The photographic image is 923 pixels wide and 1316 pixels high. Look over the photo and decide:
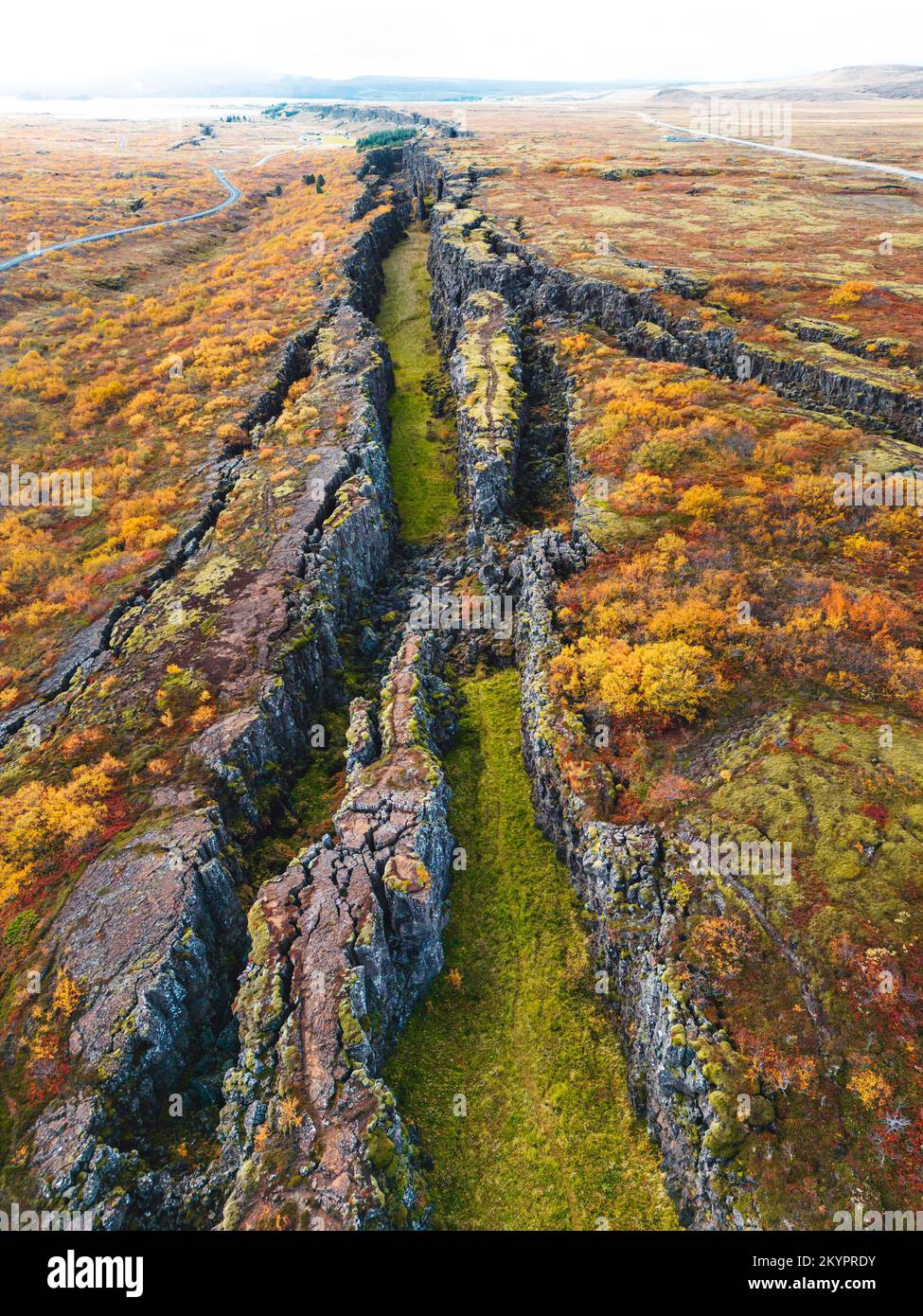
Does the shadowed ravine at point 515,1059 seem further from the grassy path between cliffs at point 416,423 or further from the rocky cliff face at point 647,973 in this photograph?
the grassy path between cliffs at point 416,423

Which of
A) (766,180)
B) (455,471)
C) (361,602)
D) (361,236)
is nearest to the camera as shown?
(361,602)

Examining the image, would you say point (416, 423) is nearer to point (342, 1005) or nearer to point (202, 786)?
point (202, 786)

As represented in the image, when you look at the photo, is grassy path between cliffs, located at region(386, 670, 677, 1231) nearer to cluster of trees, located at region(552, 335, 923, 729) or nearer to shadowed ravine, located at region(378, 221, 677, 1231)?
shadowed ravine, located at region(378, 221, 677, 1231)

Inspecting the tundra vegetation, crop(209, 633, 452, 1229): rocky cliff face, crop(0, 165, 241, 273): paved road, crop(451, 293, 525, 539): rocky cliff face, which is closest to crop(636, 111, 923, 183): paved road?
the tundra vegetation

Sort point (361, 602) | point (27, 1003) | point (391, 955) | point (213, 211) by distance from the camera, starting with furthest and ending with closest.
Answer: point (213, 211), point (361, 602), point (391, 955), point (27, 1003)

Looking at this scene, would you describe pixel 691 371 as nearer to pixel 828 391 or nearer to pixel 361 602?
Result: pixel 828 391

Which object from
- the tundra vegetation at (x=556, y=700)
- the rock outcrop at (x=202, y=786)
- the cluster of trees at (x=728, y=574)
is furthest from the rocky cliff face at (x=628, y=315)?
the rock outcrop at (x=202, y=786)

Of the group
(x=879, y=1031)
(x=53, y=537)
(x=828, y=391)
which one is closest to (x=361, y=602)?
(x=53, y=537)

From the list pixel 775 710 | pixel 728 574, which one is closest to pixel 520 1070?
pixel 775 710
